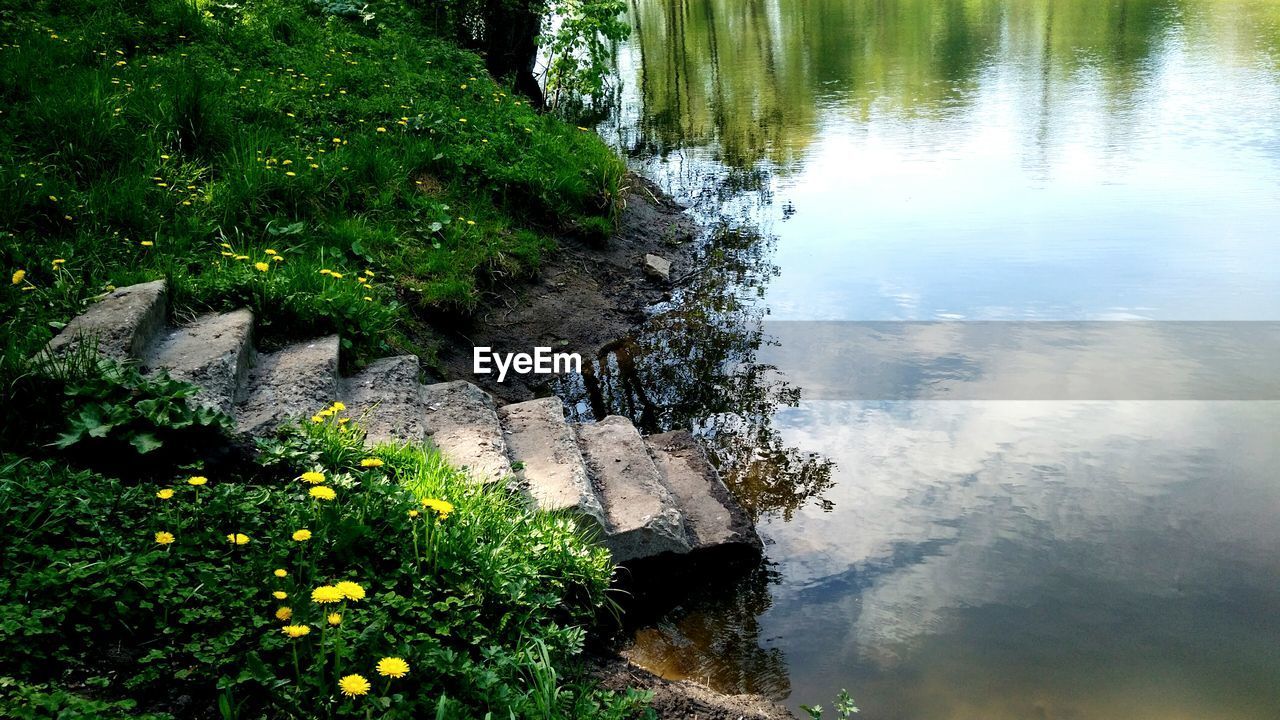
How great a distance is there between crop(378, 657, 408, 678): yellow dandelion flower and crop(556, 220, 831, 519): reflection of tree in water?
273 cm

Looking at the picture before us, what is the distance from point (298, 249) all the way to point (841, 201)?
6.28 metres

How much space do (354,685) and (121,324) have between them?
2500 mm

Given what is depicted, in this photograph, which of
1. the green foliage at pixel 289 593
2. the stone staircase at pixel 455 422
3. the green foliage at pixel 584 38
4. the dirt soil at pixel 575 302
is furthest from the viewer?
the green foliage at pixel 584 38

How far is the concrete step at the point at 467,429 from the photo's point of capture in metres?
4.23

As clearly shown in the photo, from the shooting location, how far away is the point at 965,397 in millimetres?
6039

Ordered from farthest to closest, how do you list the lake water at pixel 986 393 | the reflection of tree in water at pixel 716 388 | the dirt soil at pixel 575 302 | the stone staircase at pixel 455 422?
the dirt soil at pixel 575 302 → the reflection of tree in water at pixel 716 388 → the stone staircase at pixel 455 422 → the lake water at pixel 986 393

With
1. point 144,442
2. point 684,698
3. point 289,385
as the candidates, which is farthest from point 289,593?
point 289,385

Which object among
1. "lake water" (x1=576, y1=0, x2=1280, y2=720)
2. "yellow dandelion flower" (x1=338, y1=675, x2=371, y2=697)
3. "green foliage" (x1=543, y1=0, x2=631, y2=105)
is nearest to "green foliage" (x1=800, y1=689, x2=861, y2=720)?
"lake water" (x1=576, y1=0, x2=1280, y2=720)

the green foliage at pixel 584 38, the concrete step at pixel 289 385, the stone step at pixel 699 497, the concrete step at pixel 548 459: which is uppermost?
the green foliage at pixel 584 38

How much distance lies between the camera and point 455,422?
472 cm

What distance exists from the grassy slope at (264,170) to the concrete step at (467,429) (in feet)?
1.73

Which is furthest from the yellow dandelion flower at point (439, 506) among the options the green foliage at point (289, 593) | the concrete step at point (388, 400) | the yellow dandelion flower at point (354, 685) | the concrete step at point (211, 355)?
the concrete step at point (211, 355)

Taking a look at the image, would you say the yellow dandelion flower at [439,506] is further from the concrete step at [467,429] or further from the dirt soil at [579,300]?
the dirt soil at [579,300]

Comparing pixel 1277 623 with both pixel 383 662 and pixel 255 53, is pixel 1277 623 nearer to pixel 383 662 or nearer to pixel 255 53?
pixel 383 662
